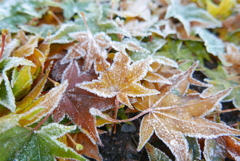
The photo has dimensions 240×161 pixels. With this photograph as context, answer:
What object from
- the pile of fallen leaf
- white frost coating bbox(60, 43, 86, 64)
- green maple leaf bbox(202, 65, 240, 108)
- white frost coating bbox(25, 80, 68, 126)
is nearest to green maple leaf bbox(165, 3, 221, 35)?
the pile of fallen leaf

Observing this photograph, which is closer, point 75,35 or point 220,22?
point 75,35

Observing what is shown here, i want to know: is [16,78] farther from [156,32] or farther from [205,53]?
[205,53]

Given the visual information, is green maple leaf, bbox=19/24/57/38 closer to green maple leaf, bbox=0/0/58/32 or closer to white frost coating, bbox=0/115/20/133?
green maple leaf, bbox=0/0/58/32

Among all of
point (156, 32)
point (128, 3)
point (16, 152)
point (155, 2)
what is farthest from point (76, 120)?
point (155, 2)

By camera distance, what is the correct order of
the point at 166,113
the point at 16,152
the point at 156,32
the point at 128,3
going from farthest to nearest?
the point at 128,3
the point at 156,32
the point at 166,113
the point at 16,152

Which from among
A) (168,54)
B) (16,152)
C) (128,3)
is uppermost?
(128,3)

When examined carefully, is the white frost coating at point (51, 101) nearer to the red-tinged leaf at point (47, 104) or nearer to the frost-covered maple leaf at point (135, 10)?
the red-tinged leaf at point (47, 104)

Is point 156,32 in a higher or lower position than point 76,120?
higher

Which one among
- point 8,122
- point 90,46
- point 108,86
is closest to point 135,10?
point 90,46
